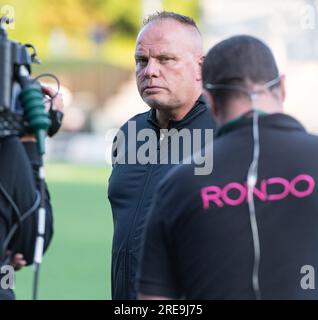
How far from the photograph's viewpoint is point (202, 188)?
3328 mm

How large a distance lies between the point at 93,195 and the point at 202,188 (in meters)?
17.3

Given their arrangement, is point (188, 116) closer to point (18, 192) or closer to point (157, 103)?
point (157, 103)

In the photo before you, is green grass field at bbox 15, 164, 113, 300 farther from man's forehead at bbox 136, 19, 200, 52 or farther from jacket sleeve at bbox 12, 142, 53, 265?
jacket sleeve at bbox 12, 142, 53, 265

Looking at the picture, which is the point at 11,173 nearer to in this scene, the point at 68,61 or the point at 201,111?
the point at 201,111

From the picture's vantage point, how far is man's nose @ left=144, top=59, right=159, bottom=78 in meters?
5.03

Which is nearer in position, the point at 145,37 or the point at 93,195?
the point at 145,37

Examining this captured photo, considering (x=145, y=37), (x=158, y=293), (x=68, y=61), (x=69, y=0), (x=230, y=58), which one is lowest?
(x=158, y=293)

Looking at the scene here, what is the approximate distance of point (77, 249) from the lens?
41.5ft

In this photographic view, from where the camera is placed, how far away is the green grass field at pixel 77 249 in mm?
9531

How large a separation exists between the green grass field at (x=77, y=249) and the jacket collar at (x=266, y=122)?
5563mm

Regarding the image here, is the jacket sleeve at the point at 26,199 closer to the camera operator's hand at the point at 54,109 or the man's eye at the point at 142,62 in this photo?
the camera operator's hand at the point at 54,109

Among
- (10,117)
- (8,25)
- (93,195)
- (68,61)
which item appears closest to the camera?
(10,117)

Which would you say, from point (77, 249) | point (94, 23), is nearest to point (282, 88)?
point (77, 249)

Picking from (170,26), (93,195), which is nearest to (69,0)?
(93,195)
